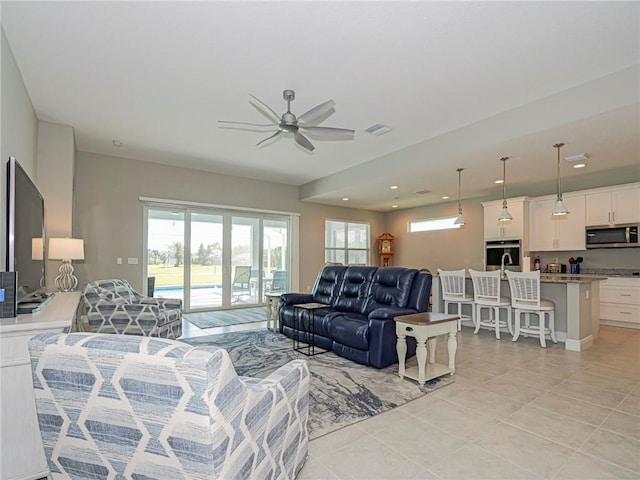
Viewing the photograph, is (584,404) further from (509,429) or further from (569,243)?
(569,243)

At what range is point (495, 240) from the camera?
289 inches

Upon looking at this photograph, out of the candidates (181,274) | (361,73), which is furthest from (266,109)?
(181,274)

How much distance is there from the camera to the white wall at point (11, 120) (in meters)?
2.46

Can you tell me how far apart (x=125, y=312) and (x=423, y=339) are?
132 inches

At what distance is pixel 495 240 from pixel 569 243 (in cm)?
131

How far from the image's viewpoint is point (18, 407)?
175 centimetres

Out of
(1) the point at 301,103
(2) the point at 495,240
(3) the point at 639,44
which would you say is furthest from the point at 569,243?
(1) the point at 301,103

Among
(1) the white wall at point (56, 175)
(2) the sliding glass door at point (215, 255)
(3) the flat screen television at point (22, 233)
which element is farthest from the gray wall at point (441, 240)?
(3) the flat screen television at point (22, 233)

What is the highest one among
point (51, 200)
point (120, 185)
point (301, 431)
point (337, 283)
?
point (120, 185)

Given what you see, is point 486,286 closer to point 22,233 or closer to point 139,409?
point 139,409

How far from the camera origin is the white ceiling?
96.7 inches

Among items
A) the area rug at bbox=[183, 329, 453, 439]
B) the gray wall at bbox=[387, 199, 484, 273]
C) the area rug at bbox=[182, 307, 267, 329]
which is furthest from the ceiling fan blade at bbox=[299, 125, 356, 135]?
the gray wall at bbox=[387, 199, 484, 273]

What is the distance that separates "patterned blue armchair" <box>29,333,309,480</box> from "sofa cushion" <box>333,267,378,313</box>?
3208mm

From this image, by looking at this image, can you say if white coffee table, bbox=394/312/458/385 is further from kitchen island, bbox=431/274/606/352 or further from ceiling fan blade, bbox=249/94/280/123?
ceiling fan blade, bbox=249/94/280/123
